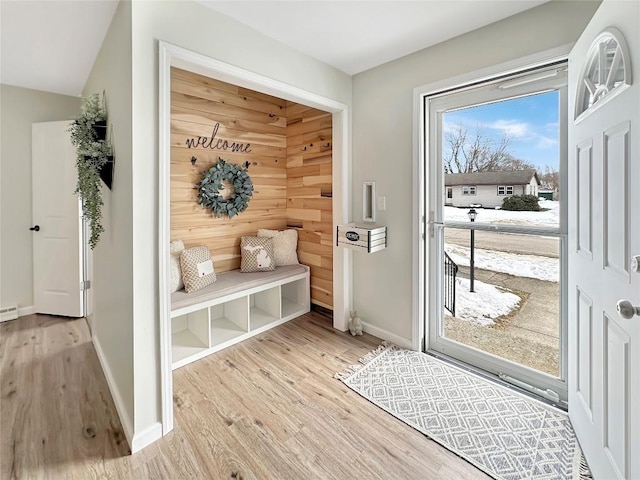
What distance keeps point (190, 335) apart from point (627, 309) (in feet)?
9.57

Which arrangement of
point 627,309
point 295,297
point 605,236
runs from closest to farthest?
point 627,309 < point 605,236 < point 295,297

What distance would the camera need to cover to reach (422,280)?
2.62 m

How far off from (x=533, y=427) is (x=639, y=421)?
87cm

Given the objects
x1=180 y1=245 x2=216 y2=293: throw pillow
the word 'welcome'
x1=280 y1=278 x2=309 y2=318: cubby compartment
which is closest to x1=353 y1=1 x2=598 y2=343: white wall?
x1=280 y1=278 x2=309 y2=318: cubby compartment

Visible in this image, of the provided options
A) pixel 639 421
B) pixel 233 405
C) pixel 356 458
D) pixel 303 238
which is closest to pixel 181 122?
pixel 303 238

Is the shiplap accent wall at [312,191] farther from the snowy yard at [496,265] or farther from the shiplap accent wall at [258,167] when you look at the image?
the snowy yard at [496,265]

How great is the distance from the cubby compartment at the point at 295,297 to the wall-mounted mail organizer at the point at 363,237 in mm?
885

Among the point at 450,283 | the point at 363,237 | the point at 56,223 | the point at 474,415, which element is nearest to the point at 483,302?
the point at 450,283

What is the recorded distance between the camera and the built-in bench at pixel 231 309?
8.39 feet

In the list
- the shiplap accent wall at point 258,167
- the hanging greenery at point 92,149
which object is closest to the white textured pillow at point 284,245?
the shiplap accent wall at point 258,167

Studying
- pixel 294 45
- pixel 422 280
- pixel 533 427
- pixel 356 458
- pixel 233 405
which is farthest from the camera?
pixel 422 280

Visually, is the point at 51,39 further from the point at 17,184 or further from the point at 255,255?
the point at 255,255

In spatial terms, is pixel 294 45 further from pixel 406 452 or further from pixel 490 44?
pixel 406 452

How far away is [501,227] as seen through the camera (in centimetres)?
222
